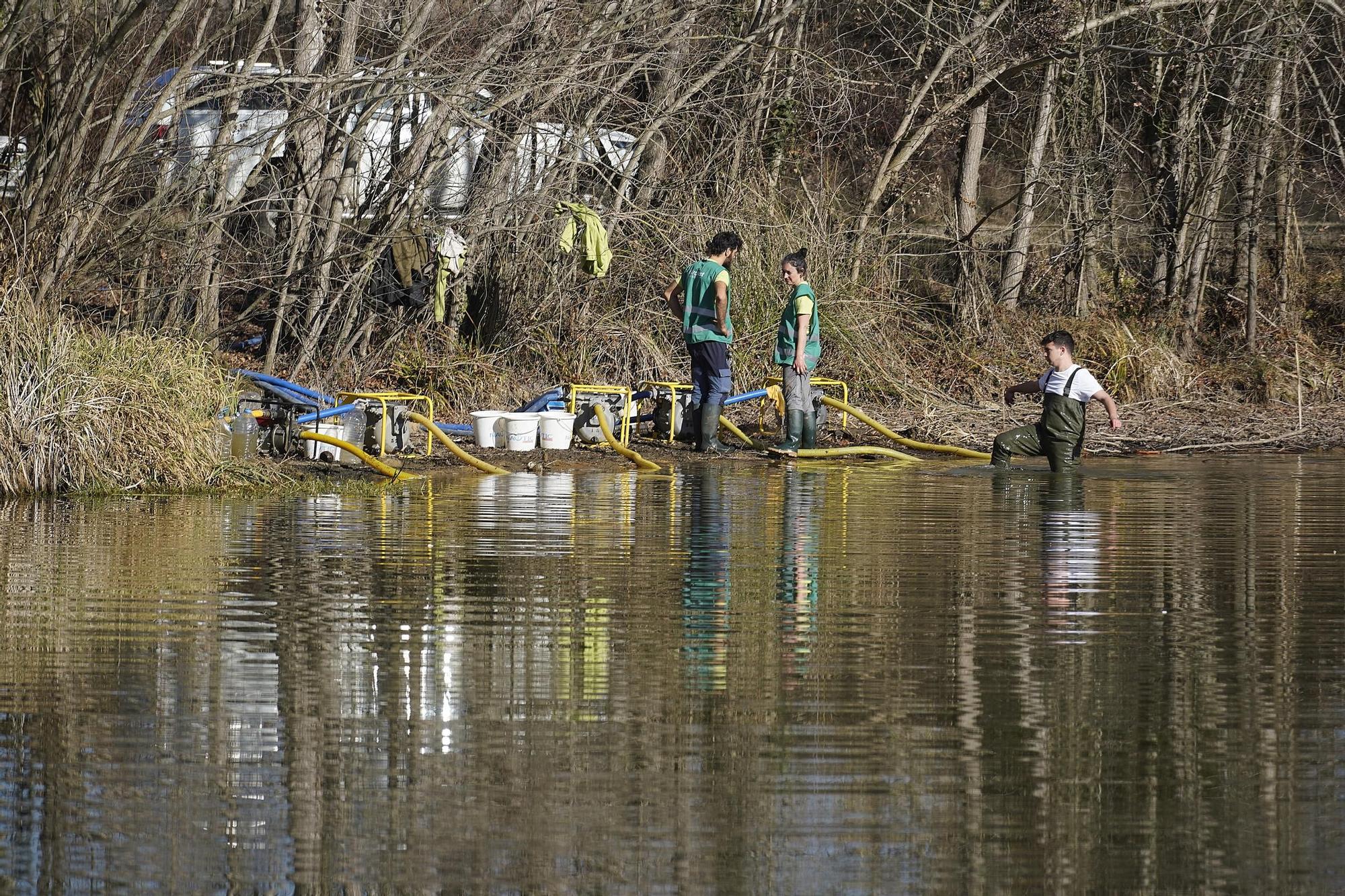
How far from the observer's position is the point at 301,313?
68.1 feet

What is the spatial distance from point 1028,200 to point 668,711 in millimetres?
19091

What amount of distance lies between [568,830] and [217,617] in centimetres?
358

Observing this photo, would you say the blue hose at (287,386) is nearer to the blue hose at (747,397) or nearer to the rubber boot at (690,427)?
the rubber boot at (690,427)

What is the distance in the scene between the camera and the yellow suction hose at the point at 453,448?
16.0 meters

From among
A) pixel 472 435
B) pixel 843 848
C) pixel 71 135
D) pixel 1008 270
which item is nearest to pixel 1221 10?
pixel 1008 270

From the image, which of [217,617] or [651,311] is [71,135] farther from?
[217,617]

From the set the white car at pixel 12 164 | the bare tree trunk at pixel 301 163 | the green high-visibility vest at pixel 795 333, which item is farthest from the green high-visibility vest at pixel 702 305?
the white car at pixel 12 164

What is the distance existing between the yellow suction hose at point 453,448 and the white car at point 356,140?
297cm

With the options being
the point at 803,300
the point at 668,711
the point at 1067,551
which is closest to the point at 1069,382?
the point at 803,300

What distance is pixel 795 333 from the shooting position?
1794 cm

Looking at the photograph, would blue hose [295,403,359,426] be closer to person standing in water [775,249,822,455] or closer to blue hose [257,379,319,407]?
blue hose [257,379,319,407]

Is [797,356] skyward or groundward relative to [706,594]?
skyward

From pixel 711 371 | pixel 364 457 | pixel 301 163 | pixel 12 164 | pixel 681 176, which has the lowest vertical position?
pixel 364 457

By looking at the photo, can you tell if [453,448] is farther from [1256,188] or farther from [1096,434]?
[1256,188]
